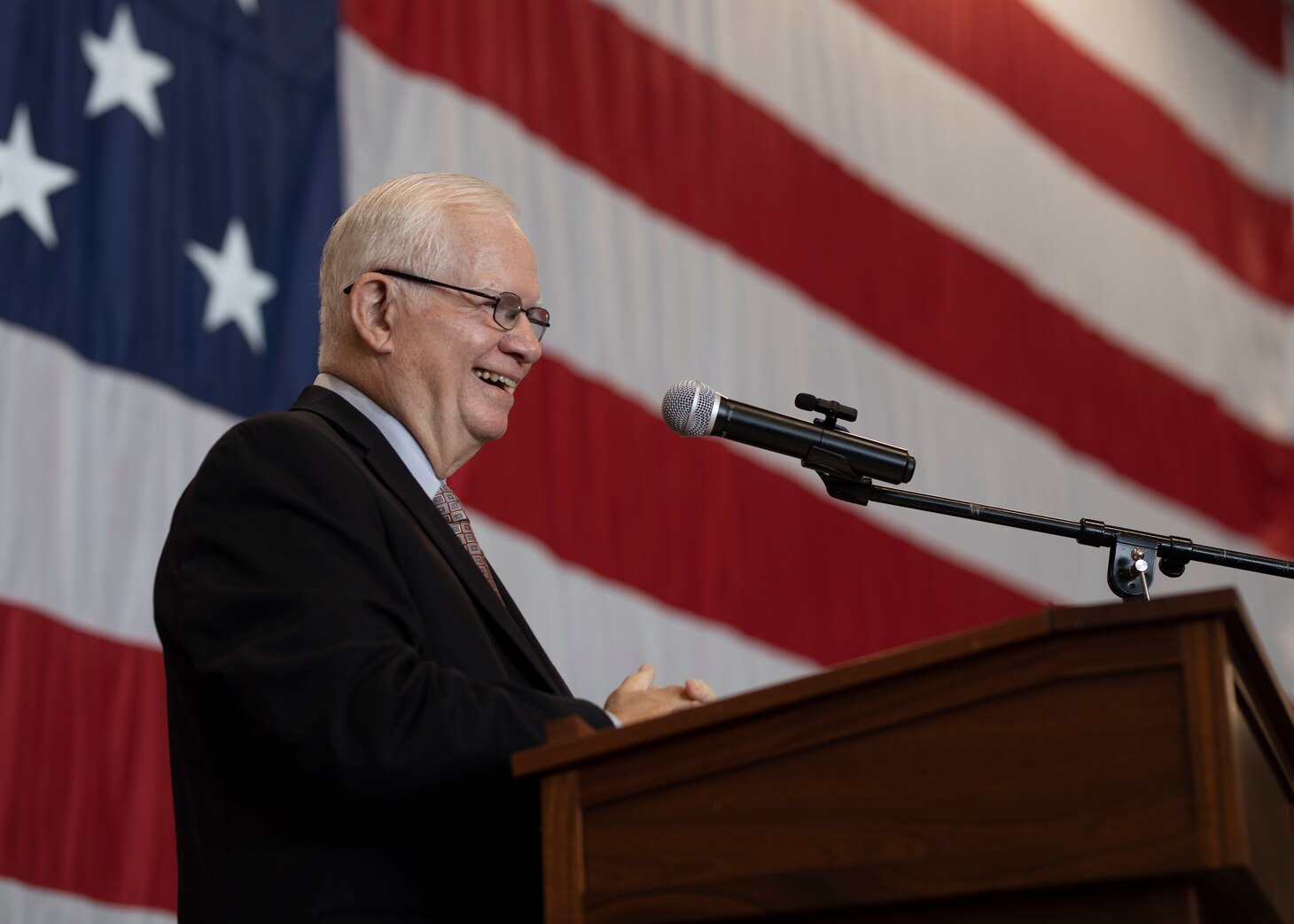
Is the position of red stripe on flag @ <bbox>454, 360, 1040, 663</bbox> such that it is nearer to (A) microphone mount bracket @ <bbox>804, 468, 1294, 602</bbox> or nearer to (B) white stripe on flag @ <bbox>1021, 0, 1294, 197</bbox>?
(A) microphone mount bracket @ <bbox>804, 468, 1294, 602</bbox>

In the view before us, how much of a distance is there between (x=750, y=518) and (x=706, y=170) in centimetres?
91

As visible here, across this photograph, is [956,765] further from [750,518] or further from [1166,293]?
[1166,293]

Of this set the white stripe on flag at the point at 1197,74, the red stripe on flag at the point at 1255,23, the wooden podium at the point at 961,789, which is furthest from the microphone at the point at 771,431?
the red stripe on flag at the point at 1255,23

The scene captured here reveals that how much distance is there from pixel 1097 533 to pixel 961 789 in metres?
0.69

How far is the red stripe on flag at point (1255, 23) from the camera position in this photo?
260 inches

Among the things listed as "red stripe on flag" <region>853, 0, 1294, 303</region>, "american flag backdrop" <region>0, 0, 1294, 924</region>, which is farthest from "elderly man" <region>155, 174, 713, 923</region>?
"red stripe on flag" <region>853, 0, 1294, 303</region>

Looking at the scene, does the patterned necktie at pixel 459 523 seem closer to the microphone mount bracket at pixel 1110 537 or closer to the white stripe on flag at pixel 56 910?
the microphone mount bracket at pixel 1110 537

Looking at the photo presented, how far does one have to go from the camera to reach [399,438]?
77.0 inches

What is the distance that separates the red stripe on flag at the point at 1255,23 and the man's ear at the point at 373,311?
526cm

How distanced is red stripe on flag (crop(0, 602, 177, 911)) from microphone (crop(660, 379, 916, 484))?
1.39m

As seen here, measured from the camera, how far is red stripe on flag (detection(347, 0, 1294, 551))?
387 cm

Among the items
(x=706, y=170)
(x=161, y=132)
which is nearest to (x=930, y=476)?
(x=706, y=170)

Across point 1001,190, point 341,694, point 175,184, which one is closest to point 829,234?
point 1001,190

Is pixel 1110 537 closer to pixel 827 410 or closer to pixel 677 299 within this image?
pixel 827 410
